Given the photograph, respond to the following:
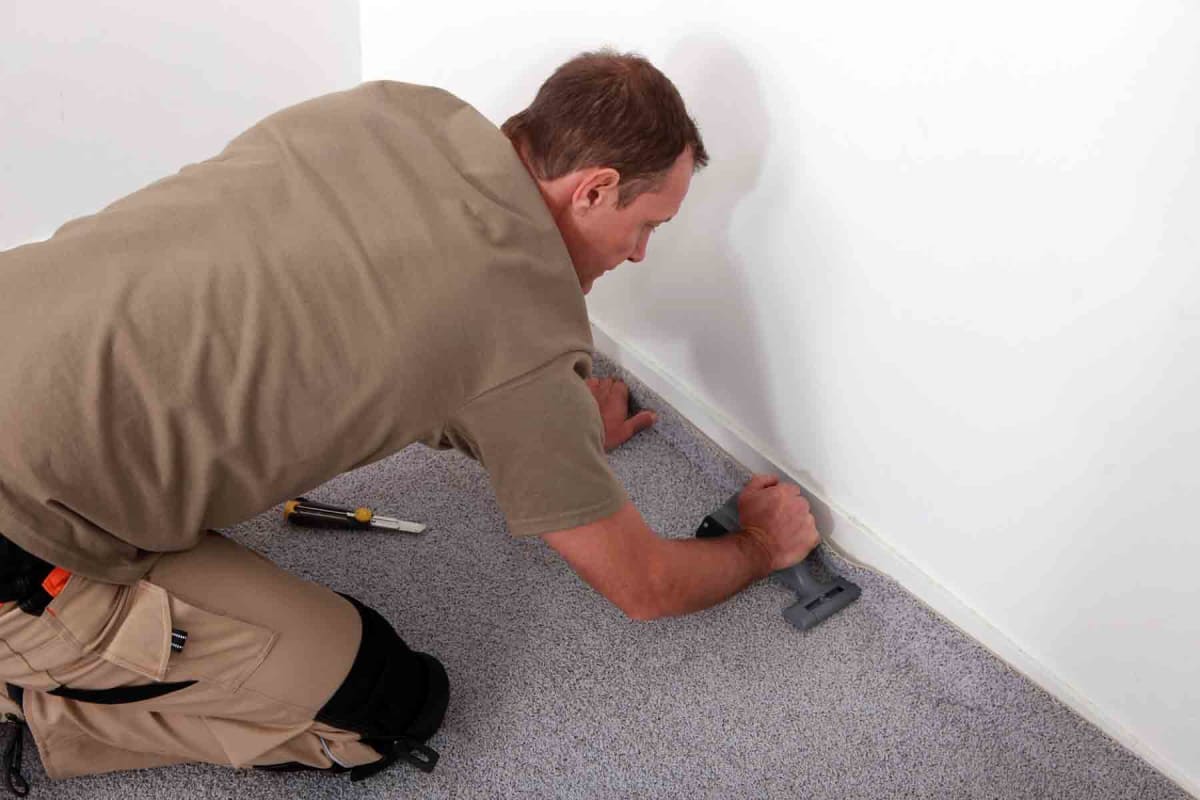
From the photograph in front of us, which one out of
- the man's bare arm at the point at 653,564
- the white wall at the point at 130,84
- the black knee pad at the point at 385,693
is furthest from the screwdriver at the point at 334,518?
the white wall at the point at 130,84

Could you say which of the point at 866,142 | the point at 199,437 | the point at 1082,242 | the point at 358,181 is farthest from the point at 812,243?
the point at 199,437

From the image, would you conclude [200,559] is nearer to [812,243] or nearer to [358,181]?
[358,181]

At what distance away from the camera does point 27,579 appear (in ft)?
3.09

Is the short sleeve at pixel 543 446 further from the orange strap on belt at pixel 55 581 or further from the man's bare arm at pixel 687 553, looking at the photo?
the orange strap on belt at pixel 55 581

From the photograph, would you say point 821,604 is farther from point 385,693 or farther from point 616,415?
point 385,693

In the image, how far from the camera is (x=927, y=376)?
3.87ft

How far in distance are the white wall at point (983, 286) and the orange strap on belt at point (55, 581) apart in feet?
2.84

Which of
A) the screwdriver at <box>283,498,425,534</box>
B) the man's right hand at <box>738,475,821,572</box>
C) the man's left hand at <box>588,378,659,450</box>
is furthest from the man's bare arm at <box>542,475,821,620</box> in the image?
the screwdriver at <box>283,498,425,534</box>

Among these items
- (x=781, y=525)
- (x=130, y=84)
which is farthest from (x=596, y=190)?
(x=130, y=84)

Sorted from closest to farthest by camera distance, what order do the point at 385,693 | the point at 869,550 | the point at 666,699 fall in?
the point at 385,693 → the point at 666,699 → the point at 869,550

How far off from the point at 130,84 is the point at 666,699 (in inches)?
54.9

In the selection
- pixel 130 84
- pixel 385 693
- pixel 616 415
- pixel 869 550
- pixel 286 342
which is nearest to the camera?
pixel 286 342

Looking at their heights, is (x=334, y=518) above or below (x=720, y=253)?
below

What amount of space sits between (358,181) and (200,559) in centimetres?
43
